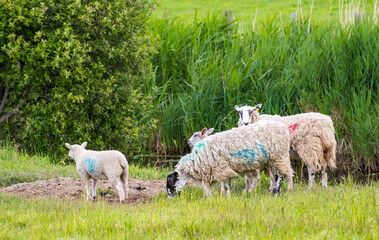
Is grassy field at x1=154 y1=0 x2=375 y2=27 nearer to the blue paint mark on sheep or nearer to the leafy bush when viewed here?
the leafy bush

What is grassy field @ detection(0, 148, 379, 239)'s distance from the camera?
5680 millimetres

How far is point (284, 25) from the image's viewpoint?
620 inches

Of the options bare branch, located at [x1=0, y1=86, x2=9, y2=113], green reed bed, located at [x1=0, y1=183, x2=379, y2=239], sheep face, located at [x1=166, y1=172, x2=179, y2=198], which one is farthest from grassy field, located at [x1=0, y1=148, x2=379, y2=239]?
bare branch, located at [x1=0, y1=86, x2=9, y2=113]

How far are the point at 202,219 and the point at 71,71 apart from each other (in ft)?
18.9

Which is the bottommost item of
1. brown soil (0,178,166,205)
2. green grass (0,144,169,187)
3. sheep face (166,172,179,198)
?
green grass (0,144,169,187)

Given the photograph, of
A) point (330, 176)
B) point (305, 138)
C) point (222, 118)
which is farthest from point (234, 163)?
point (222, 118)

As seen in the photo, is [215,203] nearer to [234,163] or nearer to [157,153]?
[234,163]

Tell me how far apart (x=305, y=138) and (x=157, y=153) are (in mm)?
4777

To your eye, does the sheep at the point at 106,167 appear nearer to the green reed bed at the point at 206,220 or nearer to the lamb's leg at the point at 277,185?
the green reed bed at the point at 206,220

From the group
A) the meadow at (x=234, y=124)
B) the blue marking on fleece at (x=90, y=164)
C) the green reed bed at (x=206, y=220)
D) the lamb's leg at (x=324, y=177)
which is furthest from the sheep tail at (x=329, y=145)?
the blue marking on fleece at (x=90, y=164)

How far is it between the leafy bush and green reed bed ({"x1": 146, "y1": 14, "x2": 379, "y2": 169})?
3.87 feet

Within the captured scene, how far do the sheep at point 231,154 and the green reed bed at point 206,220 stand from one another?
0.96 metres

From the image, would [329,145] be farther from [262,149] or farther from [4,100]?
[4,100]

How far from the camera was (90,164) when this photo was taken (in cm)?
813
